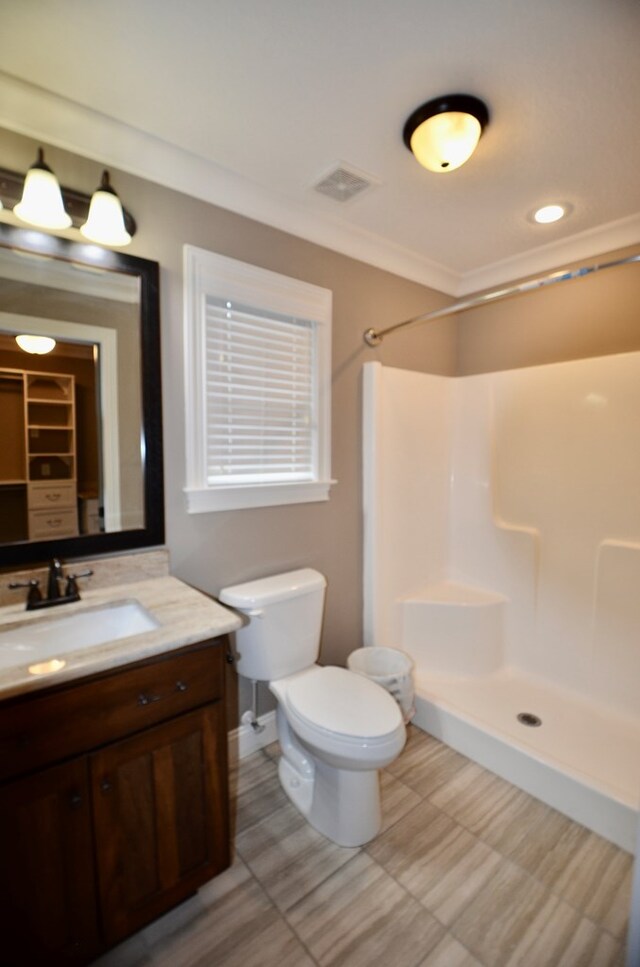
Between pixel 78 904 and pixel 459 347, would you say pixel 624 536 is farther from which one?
pixel 78 904

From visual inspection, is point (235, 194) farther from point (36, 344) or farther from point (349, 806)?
point (349, 806)

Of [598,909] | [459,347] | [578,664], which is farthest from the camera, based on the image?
[459,347]

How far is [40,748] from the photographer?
0.93m

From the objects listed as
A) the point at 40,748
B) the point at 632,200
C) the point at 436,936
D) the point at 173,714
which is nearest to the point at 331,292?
the point at 632,200

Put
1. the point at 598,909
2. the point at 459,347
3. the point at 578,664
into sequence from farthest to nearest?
the point at 459,347 < the point at 578,664 < the point at 598,909

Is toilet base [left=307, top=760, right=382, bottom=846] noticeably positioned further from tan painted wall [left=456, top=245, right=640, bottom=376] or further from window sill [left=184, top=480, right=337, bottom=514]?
tan painted wall [left=456, top=245, right=640, bottom=376]

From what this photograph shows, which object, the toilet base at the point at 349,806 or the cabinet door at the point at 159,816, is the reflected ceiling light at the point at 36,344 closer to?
the cabinet door at the point at 159,816

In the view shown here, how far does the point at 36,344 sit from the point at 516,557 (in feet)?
8.13

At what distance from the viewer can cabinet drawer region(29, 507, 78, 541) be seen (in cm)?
133

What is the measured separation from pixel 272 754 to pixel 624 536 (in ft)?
6.45

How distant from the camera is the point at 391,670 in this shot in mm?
2143

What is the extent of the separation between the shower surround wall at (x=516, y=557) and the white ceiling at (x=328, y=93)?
2.76 ft

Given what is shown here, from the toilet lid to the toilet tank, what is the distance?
11cm

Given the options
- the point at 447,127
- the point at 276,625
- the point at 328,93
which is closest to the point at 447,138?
the point at 447,127
